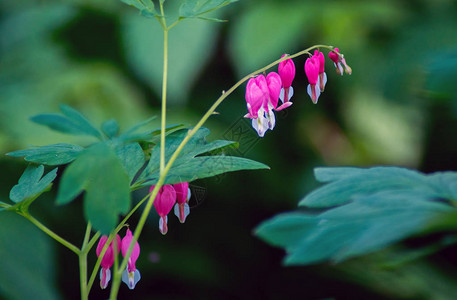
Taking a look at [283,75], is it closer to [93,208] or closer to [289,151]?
[93,208]

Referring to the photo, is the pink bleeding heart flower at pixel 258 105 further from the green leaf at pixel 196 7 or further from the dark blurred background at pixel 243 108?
the dark blurred background at pixel 243 108

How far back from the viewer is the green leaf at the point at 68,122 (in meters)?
0.45

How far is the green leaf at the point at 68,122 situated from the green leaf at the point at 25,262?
116 centimetres

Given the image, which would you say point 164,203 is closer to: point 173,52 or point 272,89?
point 272,89

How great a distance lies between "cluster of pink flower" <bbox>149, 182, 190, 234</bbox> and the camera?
639 mm

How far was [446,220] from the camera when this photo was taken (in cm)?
41

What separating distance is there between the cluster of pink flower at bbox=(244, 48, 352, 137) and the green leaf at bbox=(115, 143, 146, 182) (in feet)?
0.50

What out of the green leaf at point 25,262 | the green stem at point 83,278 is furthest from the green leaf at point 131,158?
the green leaf at point 25,262

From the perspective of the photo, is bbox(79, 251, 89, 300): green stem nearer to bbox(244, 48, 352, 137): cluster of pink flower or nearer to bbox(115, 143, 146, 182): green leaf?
bbox(115, 143, 146, 182): green leaf

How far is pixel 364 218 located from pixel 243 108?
165 cm

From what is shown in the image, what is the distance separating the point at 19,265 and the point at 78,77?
2.51 ft

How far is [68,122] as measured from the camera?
1.54ft

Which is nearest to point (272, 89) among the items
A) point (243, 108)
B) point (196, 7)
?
point (196, 7)

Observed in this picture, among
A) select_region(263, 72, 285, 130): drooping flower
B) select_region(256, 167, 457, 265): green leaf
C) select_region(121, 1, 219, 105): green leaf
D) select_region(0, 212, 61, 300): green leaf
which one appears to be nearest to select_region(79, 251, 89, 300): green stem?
select_region(256, 167, 457, 265): green leaf
